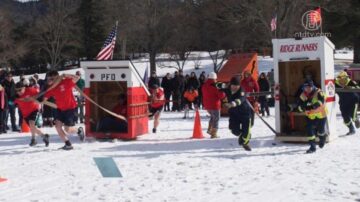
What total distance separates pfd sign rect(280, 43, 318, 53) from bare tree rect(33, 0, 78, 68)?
42.4 meters

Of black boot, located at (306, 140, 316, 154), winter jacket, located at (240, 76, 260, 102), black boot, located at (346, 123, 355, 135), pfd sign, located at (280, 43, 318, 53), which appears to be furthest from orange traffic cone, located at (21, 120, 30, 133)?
black boot, located at (346, 123, 355, 135)

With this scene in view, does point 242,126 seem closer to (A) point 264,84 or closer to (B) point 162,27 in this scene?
(A) point 264,84

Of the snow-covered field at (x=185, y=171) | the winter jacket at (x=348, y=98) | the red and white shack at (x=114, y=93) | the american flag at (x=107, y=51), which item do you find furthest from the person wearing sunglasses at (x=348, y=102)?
the american flag at (x=107, y=51)

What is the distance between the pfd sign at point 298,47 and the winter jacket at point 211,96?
209 cm

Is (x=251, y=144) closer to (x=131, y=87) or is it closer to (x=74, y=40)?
(x=131, y=87)

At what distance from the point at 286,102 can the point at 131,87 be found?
373cm

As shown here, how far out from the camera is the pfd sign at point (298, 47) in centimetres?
1215

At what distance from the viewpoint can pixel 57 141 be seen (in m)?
13.6

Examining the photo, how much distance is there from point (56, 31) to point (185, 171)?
45.5 meters

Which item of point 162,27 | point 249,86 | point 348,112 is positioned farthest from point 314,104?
point 162,27

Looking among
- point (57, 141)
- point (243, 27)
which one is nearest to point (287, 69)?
point (57, 141)

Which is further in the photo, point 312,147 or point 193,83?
point 193,83

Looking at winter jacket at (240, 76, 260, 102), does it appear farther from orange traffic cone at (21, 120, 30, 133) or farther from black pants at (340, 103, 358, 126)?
orange traffic cone at (21, 120, 30, 133)

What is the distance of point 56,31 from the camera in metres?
52.6
